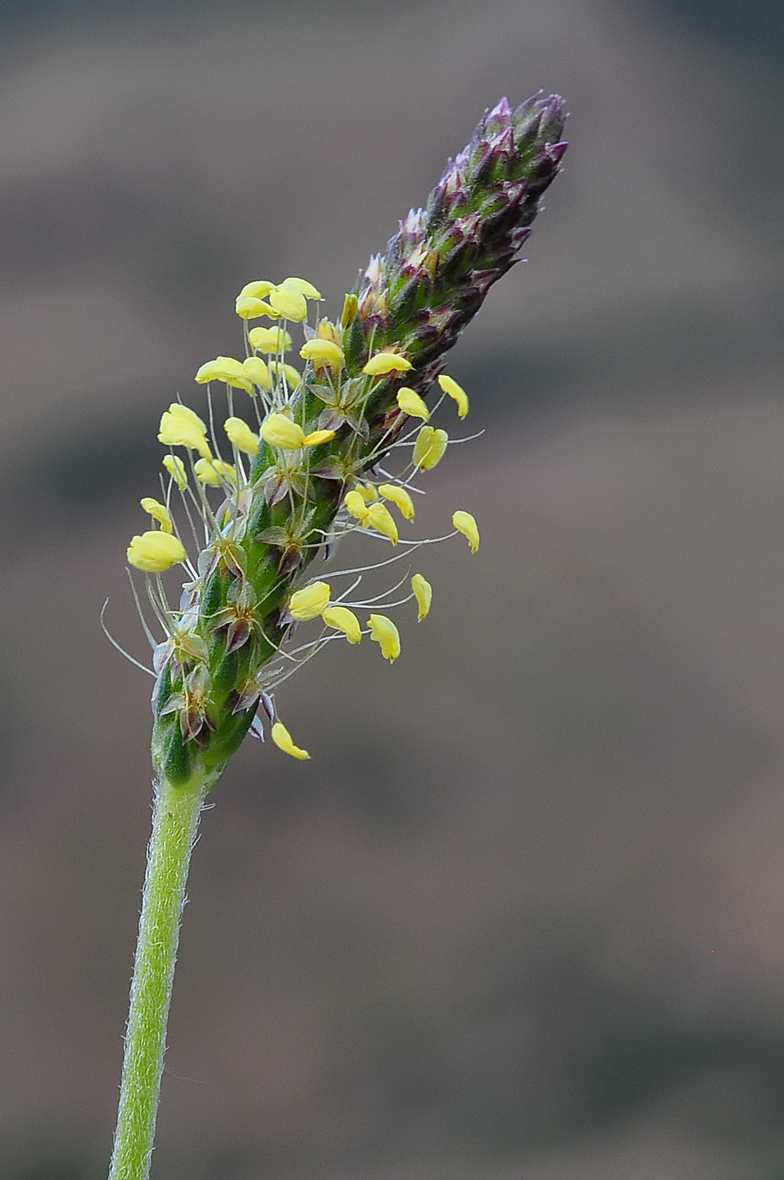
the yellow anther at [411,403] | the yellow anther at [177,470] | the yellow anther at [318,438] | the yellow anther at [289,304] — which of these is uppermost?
the yellow anther at [289,304]

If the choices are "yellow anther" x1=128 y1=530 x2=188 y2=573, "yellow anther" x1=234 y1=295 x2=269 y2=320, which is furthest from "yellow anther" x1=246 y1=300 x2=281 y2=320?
"yellow anther" x1=128 y1=530 x2=188 y2=573

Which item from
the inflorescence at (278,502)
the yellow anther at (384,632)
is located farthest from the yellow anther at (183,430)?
the yellow anther at (384,632)

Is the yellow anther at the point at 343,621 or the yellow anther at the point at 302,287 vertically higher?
the yellow anther at the point at 302,287

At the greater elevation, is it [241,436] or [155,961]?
[241,436]

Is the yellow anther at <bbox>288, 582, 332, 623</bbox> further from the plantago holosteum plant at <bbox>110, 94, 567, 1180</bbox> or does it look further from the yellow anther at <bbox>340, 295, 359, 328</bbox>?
the yellow anther at <bbox>340, 295, 359, 328</bbox>

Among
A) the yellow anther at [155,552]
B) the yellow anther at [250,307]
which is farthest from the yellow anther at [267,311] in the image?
the yellow anther at [155,552]

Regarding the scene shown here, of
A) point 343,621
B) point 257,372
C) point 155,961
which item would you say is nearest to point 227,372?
point 257,372

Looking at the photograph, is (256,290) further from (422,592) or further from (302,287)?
(422,592)

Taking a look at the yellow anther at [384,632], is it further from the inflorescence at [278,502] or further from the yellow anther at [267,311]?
the yellow anther at [267,311]

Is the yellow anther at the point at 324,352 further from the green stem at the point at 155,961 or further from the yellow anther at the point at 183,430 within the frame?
the green stem at the point at 155,961
